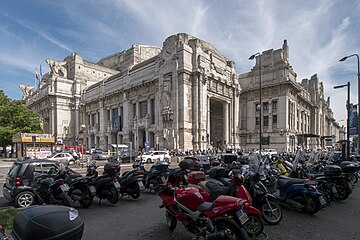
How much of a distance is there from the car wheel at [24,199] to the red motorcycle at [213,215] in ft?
15.9

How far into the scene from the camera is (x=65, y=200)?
5875 millimetres

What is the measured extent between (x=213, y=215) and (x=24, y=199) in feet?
19.3

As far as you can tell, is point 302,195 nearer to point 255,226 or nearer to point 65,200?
point 255,226

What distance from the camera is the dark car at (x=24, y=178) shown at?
21.6 feet

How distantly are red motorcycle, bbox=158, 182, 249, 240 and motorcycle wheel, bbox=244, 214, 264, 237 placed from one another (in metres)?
0.56

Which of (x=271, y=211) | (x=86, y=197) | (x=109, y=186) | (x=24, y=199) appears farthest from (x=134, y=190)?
(x=271, y=211)

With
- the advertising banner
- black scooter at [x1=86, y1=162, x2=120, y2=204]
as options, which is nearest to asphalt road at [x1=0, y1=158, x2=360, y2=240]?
black scooter at [x1=86, y1=162, x2=120, y2=204]

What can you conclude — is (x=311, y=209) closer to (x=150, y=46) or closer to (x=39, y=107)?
(x=150, y=46)

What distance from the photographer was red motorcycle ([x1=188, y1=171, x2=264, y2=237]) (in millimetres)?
4324

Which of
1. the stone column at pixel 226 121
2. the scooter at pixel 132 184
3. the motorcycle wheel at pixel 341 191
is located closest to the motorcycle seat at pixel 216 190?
the scooter at pixel 132 184

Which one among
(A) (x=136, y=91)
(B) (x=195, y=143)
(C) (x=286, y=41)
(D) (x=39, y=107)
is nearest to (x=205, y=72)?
(B) (x=195, y=143)

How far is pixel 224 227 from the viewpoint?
368 centimetres

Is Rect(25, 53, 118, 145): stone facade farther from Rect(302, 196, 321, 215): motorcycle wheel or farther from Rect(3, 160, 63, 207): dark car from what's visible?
Rect(302, 196, 321, 215): motorcycle wheel

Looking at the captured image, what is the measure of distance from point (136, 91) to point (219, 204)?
141ft
